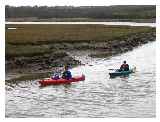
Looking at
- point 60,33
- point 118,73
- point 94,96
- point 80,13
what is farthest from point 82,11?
point 94,96

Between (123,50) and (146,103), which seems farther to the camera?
(123,50)

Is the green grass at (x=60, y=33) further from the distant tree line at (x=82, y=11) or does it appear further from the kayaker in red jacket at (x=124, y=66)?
the kayaker in red jacket at (x=124, y=66)

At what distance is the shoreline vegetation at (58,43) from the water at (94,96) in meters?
0.90

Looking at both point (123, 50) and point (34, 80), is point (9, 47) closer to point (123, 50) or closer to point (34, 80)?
point (34, 80)

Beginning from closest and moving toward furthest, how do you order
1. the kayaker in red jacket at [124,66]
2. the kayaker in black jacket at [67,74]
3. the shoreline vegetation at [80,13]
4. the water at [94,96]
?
1. the water at [94,96]
2. the shoreline vegetation at [80,13]
3. the kayaker in red jacket at [124,66]
4. the kayaker in black jacket at [67,74]

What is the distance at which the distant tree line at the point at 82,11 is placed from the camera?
1803 centimetres

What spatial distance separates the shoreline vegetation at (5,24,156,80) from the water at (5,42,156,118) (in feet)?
2.95

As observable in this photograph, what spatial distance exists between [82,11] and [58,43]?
2.81 m

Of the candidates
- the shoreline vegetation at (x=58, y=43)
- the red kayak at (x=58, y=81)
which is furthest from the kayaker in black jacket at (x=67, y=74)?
the shoreline vegetation at (x=58, y=43)

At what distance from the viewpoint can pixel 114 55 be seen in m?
20.6

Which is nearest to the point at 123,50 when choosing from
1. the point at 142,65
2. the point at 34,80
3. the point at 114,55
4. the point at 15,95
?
the point at 114,55

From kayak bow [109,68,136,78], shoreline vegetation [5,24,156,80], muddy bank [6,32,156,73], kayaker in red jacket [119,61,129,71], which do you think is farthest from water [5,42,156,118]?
shoreline vegetation [5,24,156,80]
